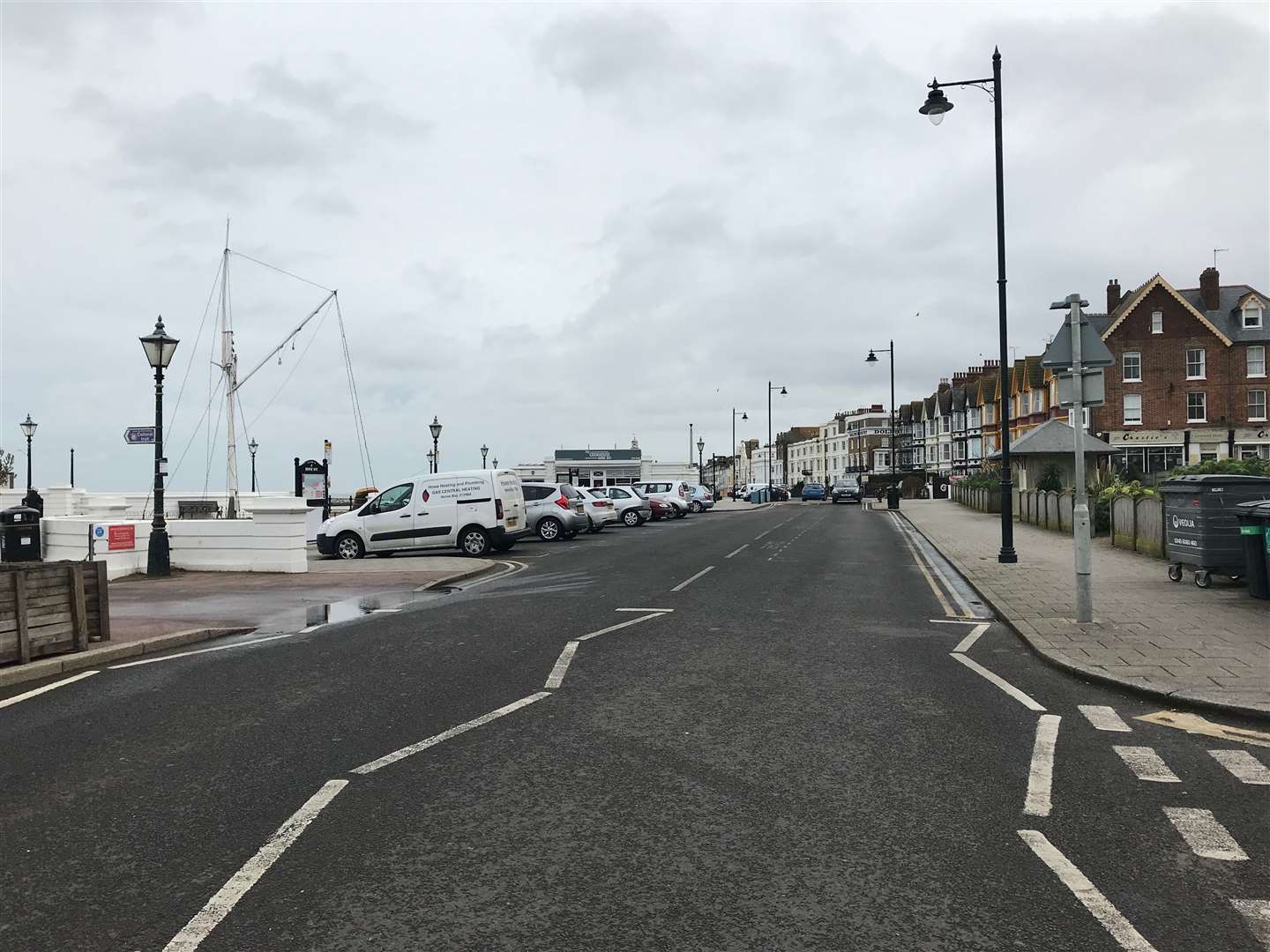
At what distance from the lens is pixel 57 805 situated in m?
4.86

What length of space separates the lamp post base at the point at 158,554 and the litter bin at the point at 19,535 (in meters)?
3.89

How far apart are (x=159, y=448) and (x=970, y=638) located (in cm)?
1417

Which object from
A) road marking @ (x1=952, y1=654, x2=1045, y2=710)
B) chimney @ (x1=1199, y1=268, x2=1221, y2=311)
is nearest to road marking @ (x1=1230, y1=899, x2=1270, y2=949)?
road marking @ (x1=952, y1=654, x2=1045, y2=710)

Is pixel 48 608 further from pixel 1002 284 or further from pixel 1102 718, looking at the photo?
pixel 1002 284

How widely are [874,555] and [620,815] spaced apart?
16.4m

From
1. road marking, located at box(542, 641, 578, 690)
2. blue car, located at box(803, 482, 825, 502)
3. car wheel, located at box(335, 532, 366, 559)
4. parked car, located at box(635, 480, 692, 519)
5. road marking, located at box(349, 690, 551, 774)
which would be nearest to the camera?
road marking, located at box(349, 690, 551, 774)

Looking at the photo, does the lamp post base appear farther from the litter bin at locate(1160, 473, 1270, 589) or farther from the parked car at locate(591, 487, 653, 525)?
the parked car at locate(591, 487, 653, 525)

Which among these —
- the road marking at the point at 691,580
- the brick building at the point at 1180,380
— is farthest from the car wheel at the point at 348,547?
the brick building at the point at 1180,380

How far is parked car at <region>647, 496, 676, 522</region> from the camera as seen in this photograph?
4272 centimetres

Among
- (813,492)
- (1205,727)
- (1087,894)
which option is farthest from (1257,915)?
(813,492)

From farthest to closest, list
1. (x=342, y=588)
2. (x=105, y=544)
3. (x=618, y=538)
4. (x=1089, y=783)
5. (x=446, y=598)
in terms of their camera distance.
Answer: (x=618, y=538) < (x=105, y=544) < (x=342, y=588) < (x=446, y=598) < (x=1089, y=783)

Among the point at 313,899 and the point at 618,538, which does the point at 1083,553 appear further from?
the point at 618,538

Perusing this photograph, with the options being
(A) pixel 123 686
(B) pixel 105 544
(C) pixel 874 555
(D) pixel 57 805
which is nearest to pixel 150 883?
(D) pixel 57 805

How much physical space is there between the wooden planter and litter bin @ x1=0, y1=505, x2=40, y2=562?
11548mm
